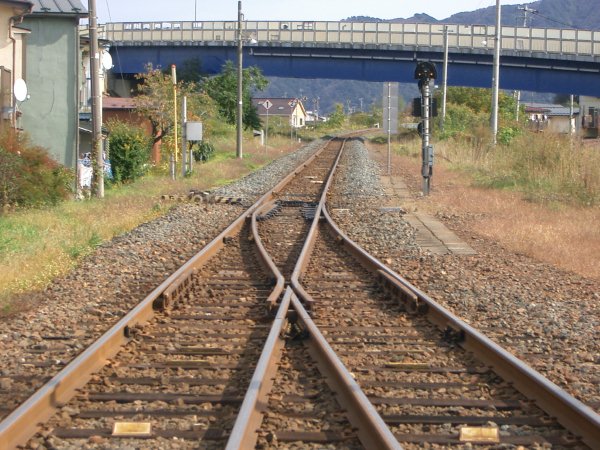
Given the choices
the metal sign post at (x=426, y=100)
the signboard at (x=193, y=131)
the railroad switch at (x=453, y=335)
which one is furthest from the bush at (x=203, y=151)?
the railroad switch at (x=453, y=335)

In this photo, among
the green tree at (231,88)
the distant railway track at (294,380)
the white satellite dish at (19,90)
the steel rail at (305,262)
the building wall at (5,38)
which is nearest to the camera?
the distant railway track at (294,380)

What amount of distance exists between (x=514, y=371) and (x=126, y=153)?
24707 millimetres

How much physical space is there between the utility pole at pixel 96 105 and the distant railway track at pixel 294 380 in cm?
1176

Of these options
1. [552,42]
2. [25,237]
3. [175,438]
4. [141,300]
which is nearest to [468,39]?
[552,42]

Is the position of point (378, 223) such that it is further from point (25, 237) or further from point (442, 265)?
point (25, 237)

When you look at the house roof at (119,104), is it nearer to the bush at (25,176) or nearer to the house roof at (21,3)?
the house roof at (21,3)

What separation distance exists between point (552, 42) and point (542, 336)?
53039mm

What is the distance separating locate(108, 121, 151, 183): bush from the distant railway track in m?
19.9

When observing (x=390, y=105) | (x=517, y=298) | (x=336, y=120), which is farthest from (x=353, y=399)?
(x=336, y=120)

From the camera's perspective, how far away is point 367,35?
63.0 metres

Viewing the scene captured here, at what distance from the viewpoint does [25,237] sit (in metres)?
14.9

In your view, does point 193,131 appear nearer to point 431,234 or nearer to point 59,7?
point 59,7

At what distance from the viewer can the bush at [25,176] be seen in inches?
736

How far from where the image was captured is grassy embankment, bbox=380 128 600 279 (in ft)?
48.3
